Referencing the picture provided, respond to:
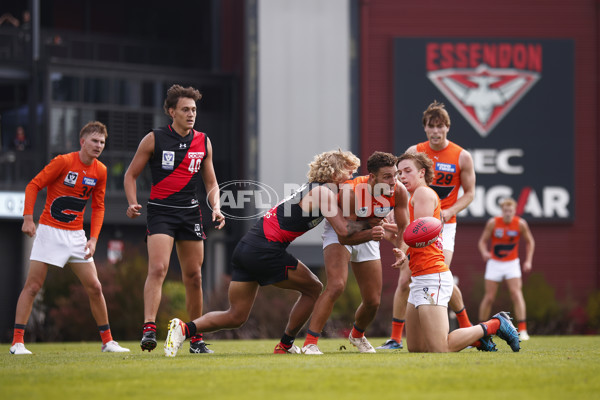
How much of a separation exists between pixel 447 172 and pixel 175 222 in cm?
316

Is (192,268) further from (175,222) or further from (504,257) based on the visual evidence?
(504,257)

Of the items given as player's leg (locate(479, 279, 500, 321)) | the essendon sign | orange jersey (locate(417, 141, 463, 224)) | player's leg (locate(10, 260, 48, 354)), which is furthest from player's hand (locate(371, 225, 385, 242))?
the essendon sign

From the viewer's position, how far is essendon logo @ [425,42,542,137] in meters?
23.3

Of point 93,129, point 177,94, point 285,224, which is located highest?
point 177,94

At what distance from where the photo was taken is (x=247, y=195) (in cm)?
2391

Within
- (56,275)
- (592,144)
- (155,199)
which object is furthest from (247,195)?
(155,199)

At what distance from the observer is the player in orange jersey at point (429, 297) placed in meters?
7.86

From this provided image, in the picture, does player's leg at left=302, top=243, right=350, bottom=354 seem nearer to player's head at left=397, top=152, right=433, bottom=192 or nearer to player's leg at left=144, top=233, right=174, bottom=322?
player's head at left=397, top=152, right=433, bottom=192

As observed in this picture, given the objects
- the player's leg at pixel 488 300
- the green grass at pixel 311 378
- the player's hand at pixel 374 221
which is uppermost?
the player's hand at pixel 374 221

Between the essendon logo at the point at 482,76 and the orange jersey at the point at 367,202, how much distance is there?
626 inches

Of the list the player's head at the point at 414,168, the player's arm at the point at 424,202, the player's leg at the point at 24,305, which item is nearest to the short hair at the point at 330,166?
the player's head at the point at 414,168

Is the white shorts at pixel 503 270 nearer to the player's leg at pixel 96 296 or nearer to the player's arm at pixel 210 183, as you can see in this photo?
the player's arm at pixel 210 183

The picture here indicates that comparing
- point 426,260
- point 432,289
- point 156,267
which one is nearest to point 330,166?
point 426,260

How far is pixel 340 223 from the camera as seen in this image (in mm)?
7648
